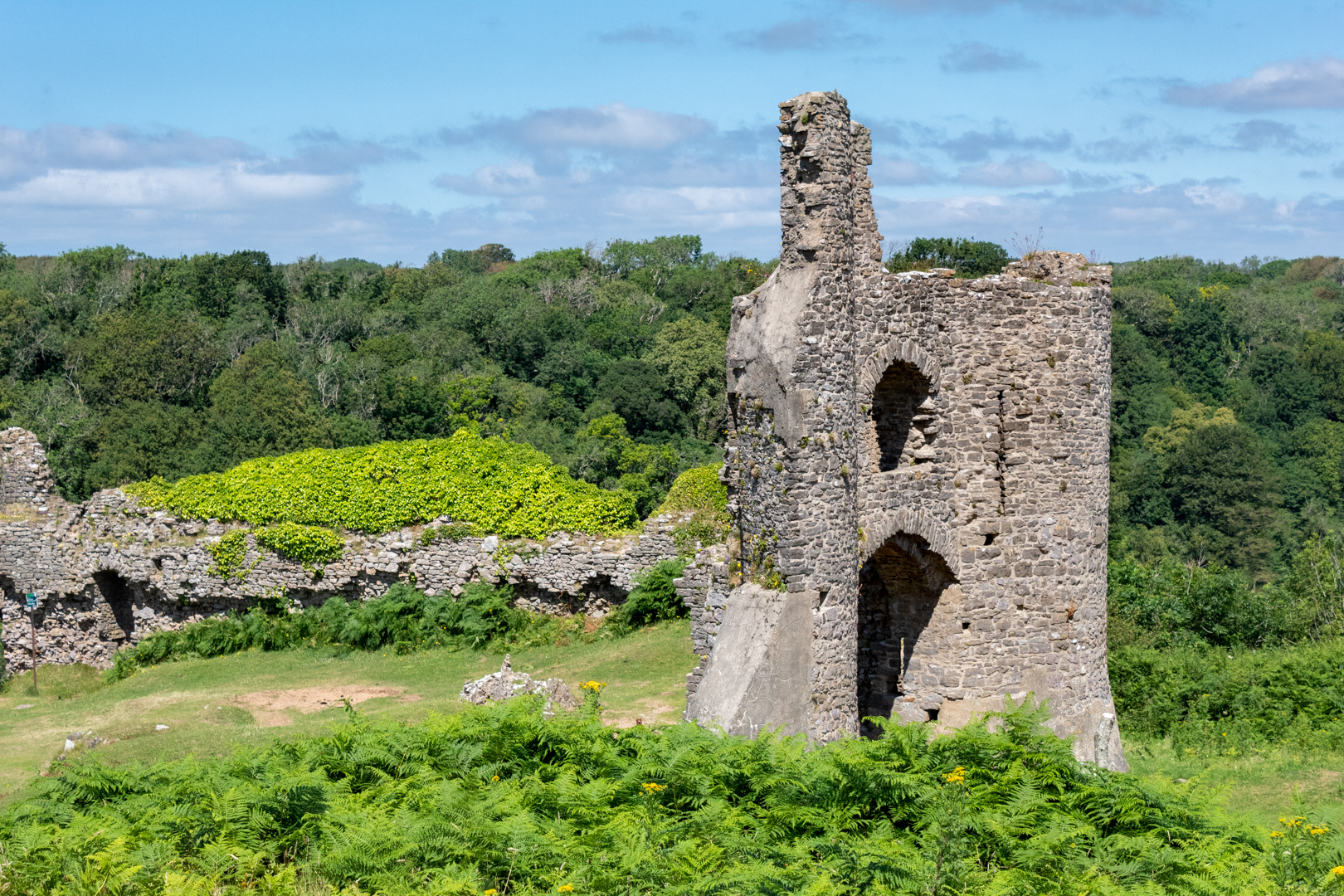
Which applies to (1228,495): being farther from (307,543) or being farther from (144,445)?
(144,445)

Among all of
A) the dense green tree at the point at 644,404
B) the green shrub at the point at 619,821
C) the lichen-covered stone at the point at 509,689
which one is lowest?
the lichen-covered stone at the point at 509,689

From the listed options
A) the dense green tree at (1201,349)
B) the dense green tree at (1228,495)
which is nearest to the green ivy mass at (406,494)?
the dense green tree at (1228,495)

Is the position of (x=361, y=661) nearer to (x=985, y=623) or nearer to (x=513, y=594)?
(x=513, y=594)

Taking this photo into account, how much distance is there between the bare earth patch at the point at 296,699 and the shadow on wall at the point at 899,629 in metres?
6.71

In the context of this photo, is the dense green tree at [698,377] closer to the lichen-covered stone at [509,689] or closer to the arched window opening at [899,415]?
the lichen-covered stone at [509,689]

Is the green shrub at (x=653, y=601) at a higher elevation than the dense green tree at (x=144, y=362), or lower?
lower

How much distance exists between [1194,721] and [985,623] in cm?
600

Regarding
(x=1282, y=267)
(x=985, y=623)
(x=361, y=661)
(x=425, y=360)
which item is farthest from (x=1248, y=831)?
(x=1282, y=267)

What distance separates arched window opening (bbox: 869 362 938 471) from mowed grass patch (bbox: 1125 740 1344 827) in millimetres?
3941

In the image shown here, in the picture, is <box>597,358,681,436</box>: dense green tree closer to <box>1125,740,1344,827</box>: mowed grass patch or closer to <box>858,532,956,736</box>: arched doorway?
<box>1125,740,1344,827</box>: mowed grass patch

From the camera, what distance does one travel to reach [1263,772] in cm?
1395

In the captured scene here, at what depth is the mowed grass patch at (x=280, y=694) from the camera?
1390cm

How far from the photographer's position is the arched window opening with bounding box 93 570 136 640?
21016 mm

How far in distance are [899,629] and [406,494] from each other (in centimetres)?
1033
